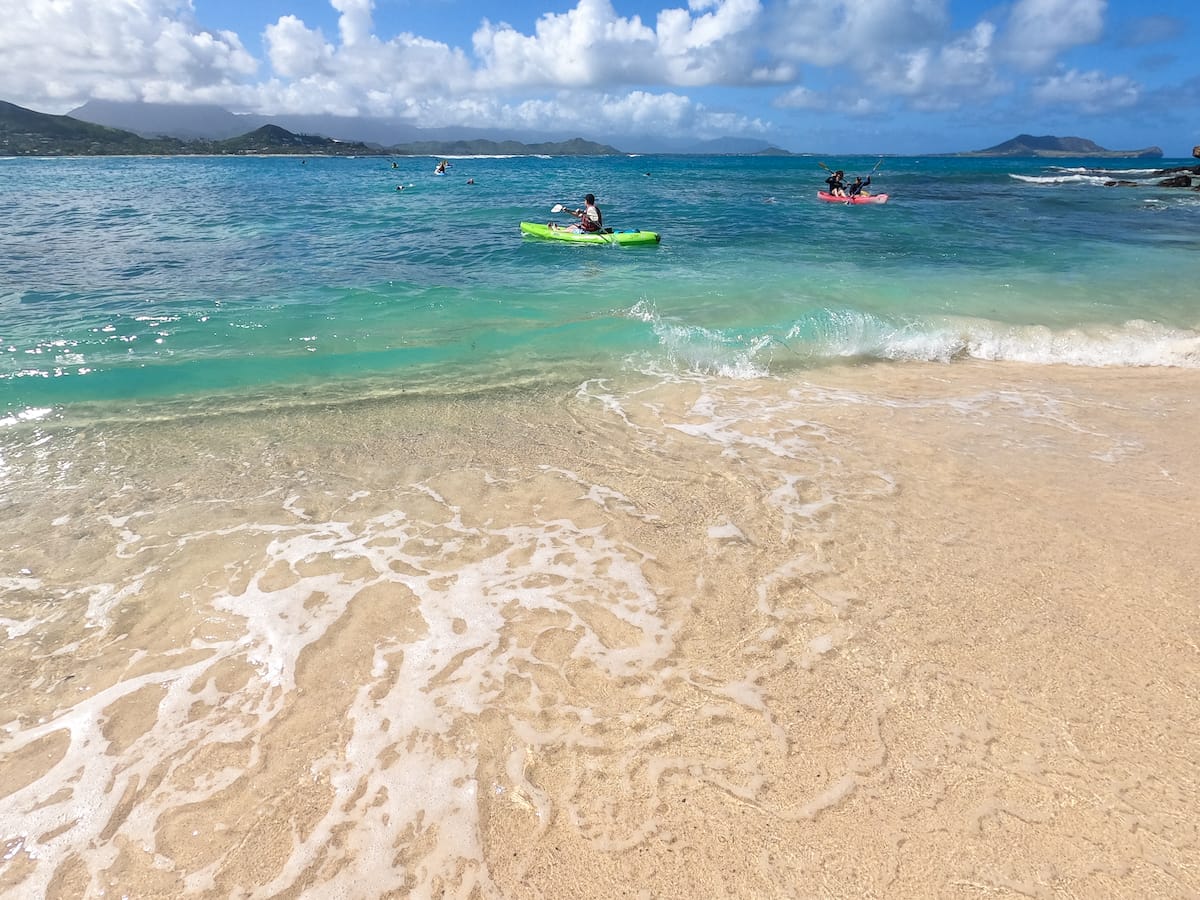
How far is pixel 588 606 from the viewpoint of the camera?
4895mm

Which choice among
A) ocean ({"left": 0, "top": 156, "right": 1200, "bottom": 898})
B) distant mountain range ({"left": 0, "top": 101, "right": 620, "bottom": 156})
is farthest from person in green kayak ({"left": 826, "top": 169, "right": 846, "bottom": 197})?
distant mountain range ({"left": 0, "top": 101, "right": 620, "bottom": 156})

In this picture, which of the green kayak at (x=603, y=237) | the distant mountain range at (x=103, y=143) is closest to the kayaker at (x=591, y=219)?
the green kayak at (x=603, y=237)

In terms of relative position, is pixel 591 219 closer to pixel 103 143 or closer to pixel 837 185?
pixel 837 185

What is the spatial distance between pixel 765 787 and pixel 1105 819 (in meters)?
1.72

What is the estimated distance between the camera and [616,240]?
68.6ft

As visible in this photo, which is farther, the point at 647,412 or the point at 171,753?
the point at 647,412

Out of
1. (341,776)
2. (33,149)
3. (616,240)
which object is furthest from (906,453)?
(33,149)

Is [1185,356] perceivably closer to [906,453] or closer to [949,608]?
[906,453]

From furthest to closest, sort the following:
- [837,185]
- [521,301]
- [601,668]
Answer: [837,185] → [521,301] → [601,668]

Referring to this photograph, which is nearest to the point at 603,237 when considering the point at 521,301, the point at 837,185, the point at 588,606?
the point at 521,301

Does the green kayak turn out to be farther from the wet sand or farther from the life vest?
the wet sand

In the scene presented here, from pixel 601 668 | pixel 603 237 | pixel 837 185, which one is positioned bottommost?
pixel 601 668

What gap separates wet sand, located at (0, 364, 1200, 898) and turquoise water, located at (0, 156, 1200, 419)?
124 inches

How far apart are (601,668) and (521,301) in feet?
36.9
